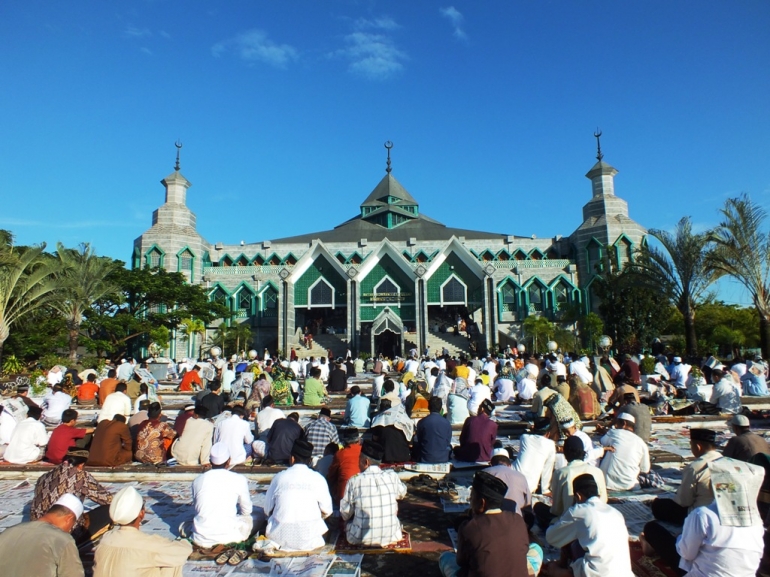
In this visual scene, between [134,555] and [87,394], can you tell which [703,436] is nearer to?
[134,555]

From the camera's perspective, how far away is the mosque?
34.1m

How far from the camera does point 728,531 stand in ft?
12.2

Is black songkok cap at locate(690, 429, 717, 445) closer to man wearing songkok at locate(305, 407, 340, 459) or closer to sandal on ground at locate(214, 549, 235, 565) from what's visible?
man wearing songkok at locate(305, 407, 340, 459)

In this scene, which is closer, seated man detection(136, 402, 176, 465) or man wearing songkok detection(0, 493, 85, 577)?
man wearing songkok detection(0, 493, 85, 577)

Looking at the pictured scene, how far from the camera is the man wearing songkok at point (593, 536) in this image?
3.90m

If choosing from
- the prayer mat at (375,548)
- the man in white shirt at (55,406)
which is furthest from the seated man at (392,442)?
the man in white shirt at (55,406)

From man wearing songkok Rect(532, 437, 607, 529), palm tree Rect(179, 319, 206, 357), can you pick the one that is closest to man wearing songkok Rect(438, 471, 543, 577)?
man wearing songkok Rect(532, 437, 607, 529)

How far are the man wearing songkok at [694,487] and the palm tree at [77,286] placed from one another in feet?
77.3

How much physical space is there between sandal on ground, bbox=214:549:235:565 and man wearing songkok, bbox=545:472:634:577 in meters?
2.91

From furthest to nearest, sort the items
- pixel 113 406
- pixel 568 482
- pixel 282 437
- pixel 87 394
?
1. pixel 87 394
2. pixel 113 406
3. pixel 282 437
4. pixel 568 482

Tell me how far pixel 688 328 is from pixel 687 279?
1.98 metres

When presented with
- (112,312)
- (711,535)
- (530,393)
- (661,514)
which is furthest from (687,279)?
(112,312)

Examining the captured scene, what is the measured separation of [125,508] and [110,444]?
A: 4.74 m

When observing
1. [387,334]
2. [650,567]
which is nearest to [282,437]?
[650,567]
